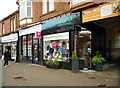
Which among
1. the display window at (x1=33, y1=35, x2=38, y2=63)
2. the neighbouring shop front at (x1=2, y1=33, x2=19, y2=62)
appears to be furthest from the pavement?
the neighbouring shop front at (x1=2, y1=33, x2=19, y2=62)

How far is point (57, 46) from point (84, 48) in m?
3.55

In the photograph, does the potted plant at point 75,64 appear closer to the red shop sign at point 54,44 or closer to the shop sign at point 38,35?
the red shop sign at point 54,44

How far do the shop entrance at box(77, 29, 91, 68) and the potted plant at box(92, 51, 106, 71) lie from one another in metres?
1.09

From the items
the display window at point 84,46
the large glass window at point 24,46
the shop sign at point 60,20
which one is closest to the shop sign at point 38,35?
the shop sign at point 60,20

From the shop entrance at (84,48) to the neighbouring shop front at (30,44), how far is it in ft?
22.1

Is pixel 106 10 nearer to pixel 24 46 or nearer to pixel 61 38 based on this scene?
pixel 61 38

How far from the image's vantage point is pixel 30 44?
29.6 m

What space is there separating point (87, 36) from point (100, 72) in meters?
3.03

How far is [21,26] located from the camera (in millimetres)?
32312

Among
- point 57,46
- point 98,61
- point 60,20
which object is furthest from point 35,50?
point 98,61

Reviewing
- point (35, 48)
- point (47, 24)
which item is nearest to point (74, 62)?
point (47, 24)

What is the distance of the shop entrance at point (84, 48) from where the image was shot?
64.0 feet

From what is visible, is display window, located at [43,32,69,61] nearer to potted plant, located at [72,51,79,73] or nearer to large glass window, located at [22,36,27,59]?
potted plant, located at [72,51,79,73]

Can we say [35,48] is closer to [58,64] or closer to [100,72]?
[58,64]
